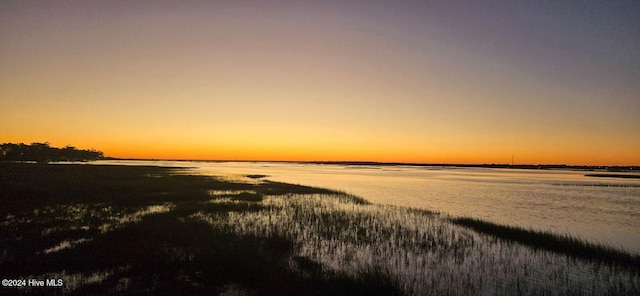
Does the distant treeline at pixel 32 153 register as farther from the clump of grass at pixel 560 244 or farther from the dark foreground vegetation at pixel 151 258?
the clump of grass at pixel 560 244

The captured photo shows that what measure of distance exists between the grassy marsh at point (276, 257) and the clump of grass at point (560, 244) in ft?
1.41

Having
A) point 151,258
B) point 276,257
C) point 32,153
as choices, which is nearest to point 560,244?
point 276,257

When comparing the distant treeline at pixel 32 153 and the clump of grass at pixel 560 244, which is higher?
the distant treeline at pixel 32 153

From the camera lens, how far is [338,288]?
11070 mm

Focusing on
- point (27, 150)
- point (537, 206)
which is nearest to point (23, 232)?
point (537, 206)

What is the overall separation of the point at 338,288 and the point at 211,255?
222 inches

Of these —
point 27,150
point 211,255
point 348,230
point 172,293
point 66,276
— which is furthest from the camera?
point 27,150

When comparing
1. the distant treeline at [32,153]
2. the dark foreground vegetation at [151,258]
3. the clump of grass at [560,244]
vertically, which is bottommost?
the clump of grass at [560,244]

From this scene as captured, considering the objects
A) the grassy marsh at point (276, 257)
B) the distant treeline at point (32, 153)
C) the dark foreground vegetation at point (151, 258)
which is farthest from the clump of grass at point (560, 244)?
the distant treeline at point (32, 153)

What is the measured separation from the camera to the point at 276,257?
14430mm

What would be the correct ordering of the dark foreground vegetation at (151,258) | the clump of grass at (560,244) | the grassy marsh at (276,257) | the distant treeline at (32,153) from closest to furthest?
the dark foreground vegetation at (151,258) < the grassy marsh at (276,257) < the clump of grass at (560,244) < the distant treeline at (32,153)

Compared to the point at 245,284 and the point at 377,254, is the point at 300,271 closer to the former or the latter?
the point at 245,284

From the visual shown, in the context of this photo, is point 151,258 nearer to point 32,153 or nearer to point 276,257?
point 276,257

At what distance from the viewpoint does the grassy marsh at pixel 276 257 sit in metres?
11.2
